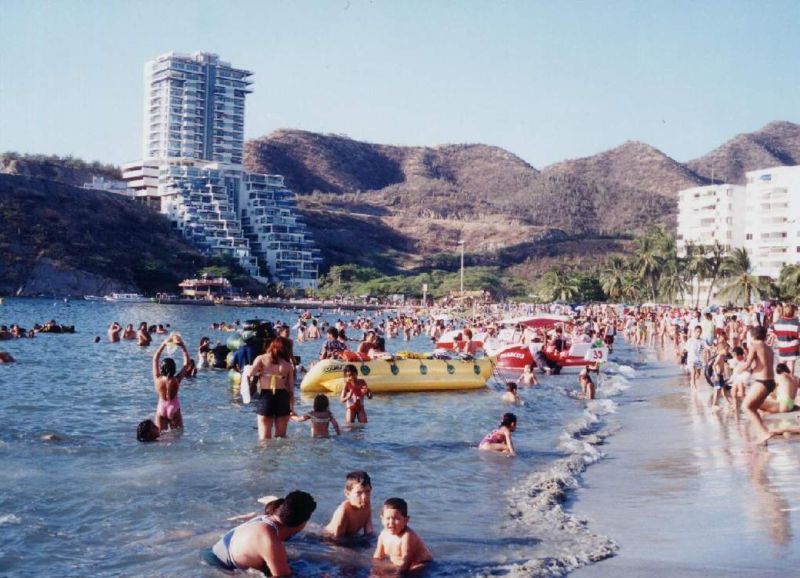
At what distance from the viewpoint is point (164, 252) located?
11794 cm

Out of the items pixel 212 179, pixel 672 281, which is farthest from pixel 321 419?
pixel 212 179

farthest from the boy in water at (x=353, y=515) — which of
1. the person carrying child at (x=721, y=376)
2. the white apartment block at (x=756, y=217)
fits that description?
the white apartment block at (x=756, y=217)

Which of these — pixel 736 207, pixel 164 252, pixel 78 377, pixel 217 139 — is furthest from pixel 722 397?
pixel 217 139

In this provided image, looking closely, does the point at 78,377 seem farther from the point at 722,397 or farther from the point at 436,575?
the point at 436,575

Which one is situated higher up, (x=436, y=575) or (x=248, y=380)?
(x=248, y=380)

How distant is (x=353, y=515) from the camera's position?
6.89 metres

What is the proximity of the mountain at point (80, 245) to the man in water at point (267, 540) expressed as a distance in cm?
10294

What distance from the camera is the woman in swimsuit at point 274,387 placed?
399 inches

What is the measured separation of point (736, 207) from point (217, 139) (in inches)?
4041

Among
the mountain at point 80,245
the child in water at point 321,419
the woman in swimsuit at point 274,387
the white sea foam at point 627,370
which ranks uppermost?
the mountain at point 80,245

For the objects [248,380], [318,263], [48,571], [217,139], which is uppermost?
[217,139]

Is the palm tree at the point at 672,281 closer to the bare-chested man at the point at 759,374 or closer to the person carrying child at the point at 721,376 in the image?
the person carrying child at the point at 721,376

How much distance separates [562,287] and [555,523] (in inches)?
3374

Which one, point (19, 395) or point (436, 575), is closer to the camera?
point (436, 575)
